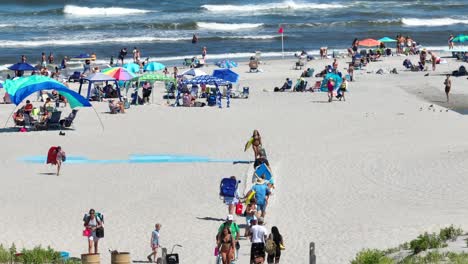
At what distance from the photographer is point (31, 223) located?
18.8 m

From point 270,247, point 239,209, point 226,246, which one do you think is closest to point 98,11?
point 239,209

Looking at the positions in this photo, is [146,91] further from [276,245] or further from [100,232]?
[276,245]

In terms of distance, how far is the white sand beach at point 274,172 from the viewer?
59.0 feet

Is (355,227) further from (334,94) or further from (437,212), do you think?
(334,94)

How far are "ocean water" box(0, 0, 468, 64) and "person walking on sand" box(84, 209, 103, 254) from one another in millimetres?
31037

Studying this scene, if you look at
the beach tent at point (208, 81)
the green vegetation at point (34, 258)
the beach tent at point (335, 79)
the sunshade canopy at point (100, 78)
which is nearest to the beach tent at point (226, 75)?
the beach tent at point (208, 81)

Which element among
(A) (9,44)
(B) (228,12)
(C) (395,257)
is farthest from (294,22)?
(C) (395,257)

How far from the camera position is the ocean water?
53.1 metres

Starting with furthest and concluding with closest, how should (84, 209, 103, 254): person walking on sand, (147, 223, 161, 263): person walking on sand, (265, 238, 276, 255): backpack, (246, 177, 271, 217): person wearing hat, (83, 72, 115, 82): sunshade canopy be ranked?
(83, 72, 115, 82): sunshade canopy
(246, 177, 271, 217): person wearing hat
(84, 209, 103, 254): person walking on sand
(147, 223, 161, 263): person walking on sand
(265, 238, 276, 255): backpack

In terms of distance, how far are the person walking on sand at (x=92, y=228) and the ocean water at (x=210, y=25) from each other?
31.0 m

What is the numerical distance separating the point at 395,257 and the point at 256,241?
2216 millimetres

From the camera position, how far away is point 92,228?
55.8 ft

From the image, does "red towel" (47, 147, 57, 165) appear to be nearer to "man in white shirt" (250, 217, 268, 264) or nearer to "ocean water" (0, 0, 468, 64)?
"man in white shirt" (250, 217, 268, 264)

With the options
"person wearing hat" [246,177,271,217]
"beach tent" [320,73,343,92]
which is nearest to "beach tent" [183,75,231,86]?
"beach tent" [320,73,343,92]
